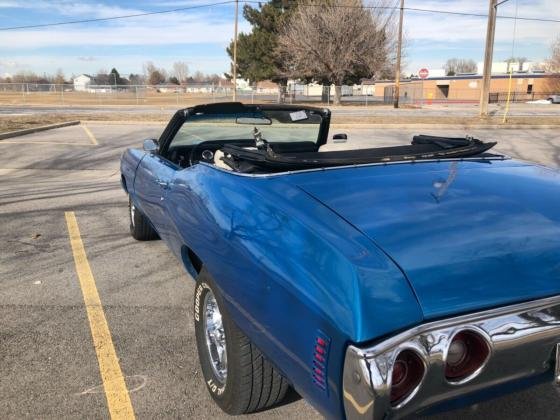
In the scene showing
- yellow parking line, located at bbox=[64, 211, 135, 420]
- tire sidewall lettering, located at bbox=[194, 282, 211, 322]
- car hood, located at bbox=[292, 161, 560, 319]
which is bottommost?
yellow parking line, located at bbox=[64, 211, 135, 420]

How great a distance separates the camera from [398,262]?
174 cm

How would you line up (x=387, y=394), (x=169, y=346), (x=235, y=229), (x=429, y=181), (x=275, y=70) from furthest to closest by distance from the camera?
(x=275, y=70), (x=169, y=346), (x=429, y=181), (x=235, y=229), (x=387, y=394)

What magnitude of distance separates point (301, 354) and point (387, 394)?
345 mm

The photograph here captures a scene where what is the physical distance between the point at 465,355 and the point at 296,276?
61cm

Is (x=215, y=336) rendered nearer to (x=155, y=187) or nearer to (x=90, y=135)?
(x=155, y=187)

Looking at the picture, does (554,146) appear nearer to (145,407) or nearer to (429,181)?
(429,181)

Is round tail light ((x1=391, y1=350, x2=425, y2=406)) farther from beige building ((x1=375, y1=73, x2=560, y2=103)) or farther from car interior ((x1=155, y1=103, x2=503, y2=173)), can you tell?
beige building ((x1=375, y1=73, x2=560, y2=103))

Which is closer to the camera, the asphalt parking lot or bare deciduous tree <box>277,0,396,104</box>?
the asphalt parking lot

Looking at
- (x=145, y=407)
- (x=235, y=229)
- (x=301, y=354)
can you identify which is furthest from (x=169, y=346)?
(x=301, y=354)

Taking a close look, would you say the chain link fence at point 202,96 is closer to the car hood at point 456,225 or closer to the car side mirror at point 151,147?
the car side mirror at point 151,147

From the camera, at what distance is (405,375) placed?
1600 millimetres

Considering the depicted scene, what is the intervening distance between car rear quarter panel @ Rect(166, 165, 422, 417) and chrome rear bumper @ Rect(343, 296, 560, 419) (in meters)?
0.05

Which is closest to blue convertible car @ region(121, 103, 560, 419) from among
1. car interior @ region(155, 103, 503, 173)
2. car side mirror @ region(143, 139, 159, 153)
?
car interior @ region(155, 103, 503, 173)

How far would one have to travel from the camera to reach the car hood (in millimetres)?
1699
